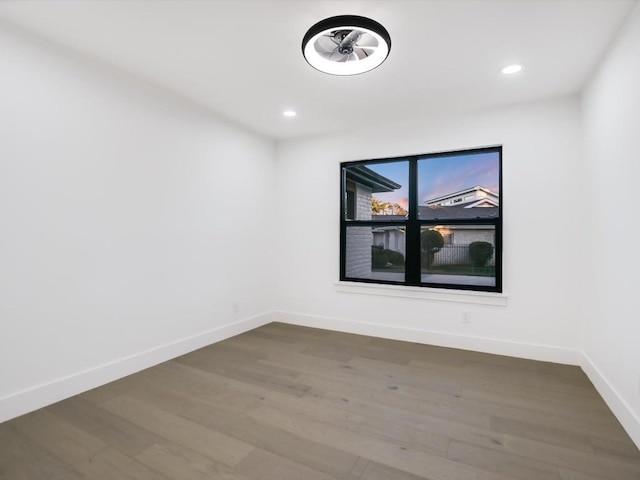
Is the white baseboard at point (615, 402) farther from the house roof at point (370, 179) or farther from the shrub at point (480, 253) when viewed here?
the house roof at point (370, 179)

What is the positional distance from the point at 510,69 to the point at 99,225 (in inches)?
140

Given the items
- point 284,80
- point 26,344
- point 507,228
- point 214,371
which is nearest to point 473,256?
point 507,228

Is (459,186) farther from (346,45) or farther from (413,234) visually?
(346,45)

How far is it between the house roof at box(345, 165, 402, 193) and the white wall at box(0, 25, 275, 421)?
156 centimetres

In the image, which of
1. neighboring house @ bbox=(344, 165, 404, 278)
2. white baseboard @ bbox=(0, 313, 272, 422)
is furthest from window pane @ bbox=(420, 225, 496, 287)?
white baseboard @ bbox=(0, 313, 272, 422)

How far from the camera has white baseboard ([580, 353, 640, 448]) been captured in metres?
1.93

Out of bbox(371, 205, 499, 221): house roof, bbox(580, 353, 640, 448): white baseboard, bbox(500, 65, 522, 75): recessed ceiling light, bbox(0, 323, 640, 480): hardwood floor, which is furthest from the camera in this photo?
bbox(371, 205, 499, 221): house roof

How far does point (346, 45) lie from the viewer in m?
2.22

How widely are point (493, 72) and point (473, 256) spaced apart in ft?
6.02

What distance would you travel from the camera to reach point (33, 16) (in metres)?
2.10

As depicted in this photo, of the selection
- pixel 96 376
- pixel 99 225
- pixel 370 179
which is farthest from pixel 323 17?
pixel 96 376

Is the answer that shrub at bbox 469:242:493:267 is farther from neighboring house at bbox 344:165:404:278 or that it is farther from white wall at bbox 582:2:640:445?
neighboring house at bbox 344:165:404:278

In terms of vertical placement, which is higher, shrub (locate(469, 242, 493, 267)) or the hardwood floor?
shrub (locate(469, 242, 493, 267))

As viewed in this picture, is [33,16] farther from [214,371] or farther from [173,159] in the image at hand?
[214,371]
